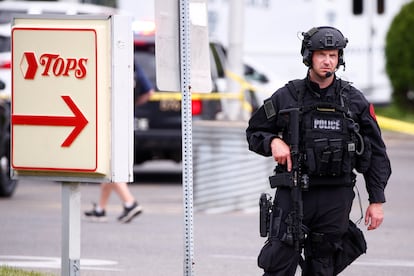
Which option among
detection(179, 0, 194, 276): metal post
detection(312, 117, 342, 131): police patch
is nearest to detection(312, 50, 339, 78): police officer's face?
detection(312, 117, 342, 131): police patch

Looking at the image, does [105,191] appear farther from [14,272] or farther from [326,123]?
[326,123]

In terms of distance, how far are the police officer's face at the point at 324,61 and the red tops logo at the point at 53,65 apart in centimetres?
130

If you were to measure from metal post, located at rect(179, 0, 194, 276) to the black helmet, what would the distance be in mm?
703

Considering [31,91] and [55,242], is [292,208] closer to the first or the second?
[31,91]

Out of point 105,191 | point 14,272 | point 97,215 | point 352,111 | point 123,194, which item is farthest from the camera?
point 97,215

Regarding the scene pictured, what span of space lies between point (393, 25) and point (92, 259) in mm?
19838

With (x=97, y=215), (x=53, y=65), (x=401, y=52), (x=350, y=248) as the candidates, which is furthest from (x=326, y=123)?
(x=401, y=52)

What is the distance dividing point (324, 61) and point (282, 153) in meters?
0.54

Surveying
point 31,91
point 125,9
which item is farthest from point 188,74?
point 125,9

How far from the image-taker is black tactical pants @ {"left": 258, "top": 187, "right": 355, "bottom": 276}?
7.02 m

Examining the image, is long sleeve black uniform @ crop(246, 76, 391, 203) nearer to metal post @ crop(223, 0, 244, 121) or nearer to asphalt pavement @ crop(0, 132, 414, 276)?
asphalt pavement @ crop(0, 132, 414, 276)

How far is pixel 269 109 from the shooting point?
7117 mm

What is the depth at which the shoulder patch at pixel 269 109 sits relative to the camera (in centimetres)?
710

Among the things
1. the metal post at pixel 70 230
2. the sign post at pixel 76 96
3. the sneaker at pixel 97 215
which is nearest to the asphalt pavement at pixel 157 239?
the sneaker at pixel 97 215
